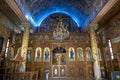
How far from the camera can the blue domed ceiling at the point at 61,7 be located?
10.7 metres

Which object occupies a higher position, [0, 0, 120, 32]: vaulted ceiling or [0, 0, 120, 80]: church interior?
[0, 0, 120, 32]: vaulted ceiling

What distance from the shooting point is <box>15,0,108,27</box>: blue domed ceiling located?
35.0 feet

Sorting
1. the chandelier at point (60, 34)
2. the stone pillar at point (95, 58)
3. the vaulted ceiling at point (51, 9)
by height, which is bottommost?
the stone pillar at point (95, 58)

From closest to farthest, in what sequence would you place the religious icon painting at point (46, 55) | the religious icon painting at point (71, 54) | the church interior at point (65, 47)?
the church interior at point (65, 47) → the religious icon painting at point (46, 55) → the religious icon painting at point (71, 54)

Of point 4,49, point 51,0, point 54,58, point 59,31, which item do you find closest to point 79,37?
point 59,31

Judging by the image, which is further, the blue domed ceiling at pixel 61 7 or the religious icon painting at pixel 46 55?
the religious icon painting at pixel 46 55

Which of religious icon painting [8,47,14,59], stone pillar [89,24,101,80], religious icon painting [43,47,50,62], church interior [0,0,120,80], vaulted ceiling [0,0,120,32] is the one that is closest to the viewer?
vaulted ceiling [0,0,120,32]

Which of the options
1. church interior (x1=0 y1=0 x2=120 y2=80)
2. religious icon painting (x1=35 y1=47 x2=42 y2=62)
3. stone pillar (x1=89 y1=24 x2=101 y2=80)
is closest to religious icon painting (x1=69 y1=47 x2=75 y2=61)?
church interior (x1=0 y1=0 x2=120 y2=80)

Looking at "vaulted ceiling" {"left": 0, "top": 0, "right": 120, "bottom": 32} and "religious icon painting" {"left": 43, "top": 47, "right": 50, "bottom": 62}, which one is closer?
"vaulted ceiling" {"left": 0, "top": 0, "right": 120, "bottom": 32}

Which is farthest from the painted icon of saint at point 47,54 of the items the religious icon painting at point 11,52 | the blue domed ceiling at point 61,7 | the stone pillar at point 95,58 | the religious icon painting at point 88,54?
the stone pillar at point 95,58

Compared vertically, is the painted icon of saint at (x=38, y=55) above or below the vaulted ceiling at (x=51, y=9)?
below

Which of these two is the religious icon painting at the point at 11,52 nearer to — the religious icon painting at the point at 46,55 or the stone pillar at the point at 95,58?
the religious icon painting at the point at 46,55

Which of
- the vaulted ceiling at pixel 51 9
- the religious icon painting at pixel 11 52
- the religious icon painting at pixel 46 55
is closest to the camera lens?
the vaulted ceiling at pixel 51 9

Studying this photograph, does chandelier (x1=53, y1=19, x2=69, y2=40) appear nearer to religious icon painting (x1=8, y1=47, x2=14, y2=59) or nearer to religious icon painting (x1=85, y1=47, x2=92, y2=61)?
religious icon painting (x1=85, y1=47, x2=92, y2=61)
